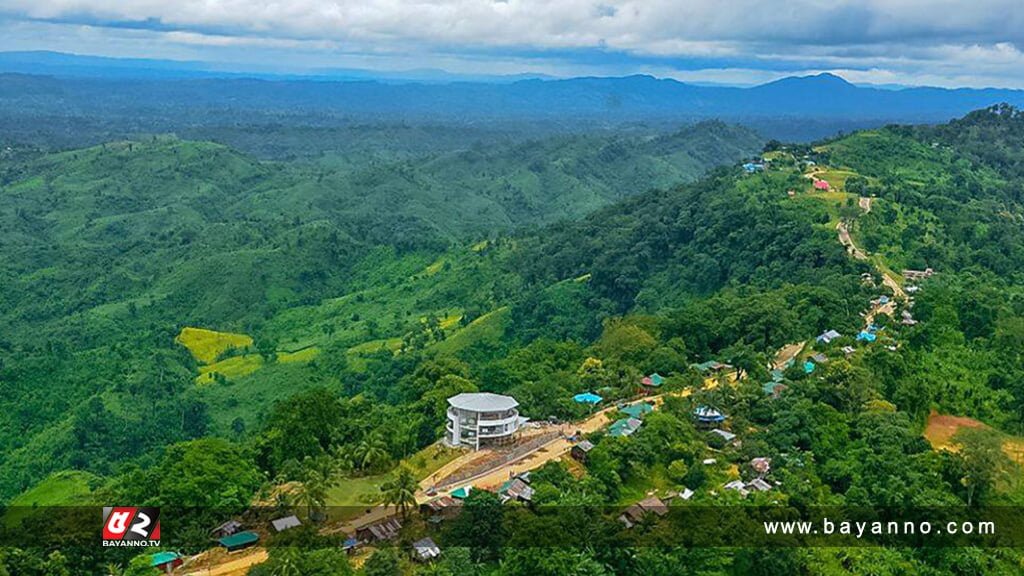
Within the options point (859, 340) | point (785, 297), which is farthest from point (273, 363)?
point (859, 340)

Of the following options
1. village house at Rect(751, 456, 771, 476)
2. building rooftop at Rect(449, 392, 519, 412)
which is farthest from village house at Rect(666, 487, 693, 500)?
building rooftop at Rect(449, 392, 519, 412)

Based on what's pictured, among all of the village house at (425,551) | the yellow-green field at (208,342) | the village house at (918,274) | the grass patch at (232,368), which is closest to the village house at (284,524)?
the village house at (425,551)

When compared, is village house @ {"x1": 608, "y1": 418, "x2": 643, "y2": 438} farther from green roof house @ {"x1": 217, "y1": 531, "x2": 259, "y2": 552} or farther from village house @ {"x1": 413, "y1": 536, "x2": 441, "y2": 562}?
green roof house @ {"x1": 217, "y1": 531, "x2": 259, "y2": 552}

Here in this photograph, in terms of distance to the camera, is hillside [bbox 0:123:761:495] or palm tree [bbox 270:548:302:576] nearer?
palm tree [bbox 270:548:302:576]

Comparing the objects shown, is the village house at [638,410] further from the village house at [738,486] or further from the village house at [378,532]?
the village house at [378,532]

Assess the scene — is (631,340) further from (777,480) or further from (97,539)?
(97,539)

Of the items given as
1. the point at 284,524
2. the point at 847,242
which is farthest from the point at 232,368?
the point at 847,242

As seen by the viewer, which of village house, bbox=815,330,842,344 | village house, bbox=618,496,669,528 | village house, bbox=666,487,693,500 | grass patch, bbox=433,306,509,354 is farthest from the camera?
grass patch, bbox=433,306,509,354
